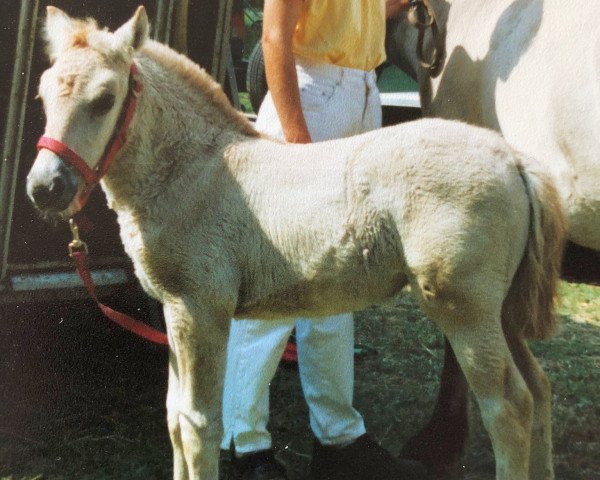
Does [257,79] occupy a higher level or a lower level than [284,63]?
lower

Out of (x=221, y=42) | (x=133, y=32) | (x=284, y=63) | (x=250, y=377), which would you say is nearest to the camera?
(x=133, y=32)

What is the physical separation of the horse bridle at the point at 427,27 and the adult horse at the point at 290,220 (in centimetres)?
112

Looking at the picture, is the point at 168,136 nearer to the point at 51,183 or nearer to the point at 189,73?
the point at 189,73

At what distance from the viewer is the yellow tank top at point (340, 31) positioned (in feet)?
10.6

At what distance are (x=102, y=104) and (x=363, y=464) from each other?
1.73 meters

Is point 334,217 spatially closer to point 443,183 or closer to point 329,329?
point 443,183

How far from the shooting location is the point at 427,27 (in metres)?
3.85

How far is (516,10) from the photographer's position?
11.5ft

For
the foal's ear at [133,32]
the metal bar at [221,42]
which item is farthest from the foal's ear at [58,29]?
the metal bar at [221,42]

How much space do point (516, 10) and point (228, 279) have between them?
1.64m

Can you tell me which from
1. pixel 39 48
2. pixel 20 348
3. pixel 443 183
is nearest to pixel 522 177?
pixel 443 183

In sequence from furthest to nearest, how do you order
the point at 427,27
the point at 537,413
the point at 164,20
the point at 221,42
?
the point at 221,42 → the point at 164,20 → the point at 427,27 → the point at 537,413

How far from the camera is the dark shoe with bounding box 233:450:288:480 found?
334cm

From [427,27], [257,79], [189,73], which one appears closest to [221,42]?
[257,79]
